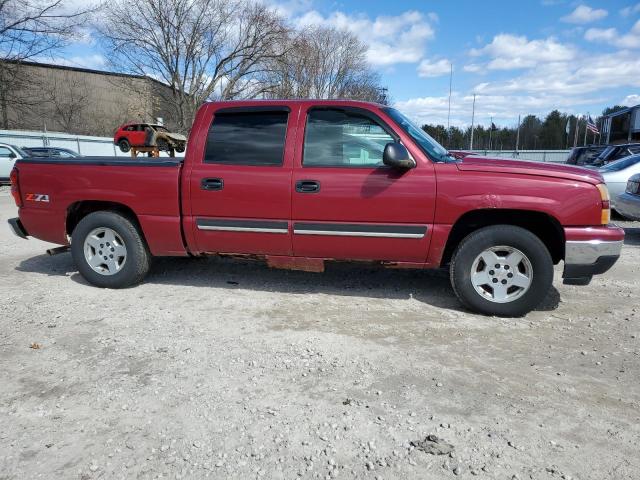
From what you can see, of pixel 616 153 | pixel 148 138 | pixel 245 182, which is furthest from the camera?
pixel 148 138

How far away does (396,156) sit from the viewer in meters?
3.95

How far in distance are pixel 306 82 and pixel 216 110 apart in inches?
1397

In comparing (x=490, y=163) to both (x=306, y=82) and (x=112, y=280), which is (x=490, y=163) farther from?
(x=306, y=82)

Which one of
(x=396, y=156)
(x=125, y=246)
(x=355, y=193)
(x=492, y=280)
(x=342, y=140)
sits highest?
(x=342, y=140)

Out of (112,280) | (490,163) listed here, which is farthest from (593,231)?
(112,280)

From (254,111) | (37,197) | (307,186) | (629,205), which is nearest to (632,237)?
(629,205)

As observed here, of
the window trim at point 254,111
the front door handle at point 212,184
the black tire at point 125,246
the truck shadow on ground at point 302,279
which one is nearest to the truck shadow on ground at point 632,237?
the truck shadow on ground at point 302,279

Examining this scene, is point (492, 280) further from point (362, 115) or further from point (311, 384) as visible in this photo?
point (311, 384)

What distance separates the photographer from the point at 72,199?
490cm

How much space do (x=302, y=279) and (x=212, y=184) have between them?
4.95 ft

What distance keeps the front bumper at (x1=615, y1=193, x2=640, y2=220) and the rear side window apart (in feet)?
21.4

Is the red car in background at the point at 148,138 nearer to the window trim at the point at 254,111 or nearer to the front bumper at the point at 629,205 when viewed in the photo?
the front bumper at the point at 629,205

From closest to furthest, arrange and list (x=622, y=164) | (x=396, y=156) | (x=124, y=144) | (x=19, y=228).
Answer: (x=396, y=156)
(x=19, y=228)
(x=622, y=164)
(x=124, y=144)

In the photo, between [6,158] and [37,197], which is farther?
[6,158]
